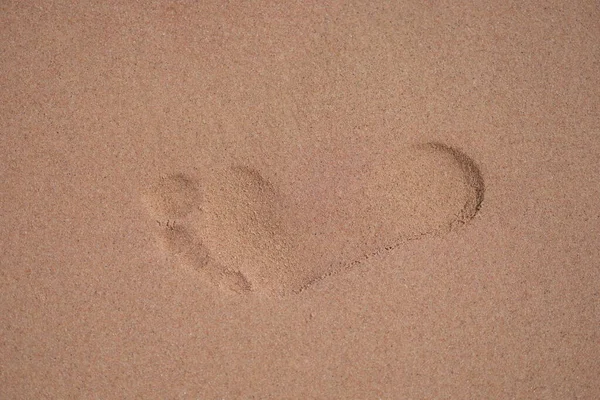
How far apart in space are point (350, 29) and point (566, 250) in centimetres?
76

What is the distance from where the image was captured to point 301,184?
0.92m

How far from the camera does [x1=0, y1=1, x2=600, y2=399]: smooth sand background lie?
921 mm

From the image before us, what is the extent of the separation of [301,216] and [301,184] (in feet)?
0.26

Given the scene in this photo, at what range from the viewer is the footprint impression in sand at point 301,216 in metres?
0.89

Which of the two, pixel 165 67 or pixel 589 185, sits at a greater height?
pixel 589 185

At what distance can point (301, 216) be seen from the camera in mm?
921

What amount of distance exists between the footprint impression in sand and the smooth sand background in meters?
0.04

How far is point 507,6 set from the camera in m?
0.94

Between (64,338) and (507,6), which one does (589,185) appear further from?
(64,338)

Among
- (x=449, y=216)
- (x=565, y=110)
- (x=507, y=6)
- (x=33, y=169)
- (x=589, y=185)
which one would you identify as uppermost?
(x=507, y=6)

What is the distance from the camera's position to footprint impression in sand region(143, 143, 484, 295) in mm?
887

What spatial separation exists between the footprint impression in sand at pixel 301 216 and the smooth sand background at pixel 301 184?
4cm

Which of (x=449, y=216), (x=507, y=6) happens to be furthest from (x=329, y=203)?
(x=507, y=6)

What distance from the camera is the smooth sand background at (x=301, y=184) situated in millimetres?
921
